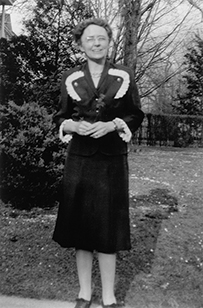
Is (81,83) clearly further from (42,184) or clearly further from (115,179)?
(42,184)

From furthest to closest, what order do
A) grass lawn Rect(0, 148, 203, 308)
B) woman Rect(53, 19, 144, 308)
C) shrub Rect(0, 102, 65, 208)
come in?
shrub Rect(0, 102, 65, 208) < grass lawn Rect(0, 148, 203, 308) < woman Rect(53, 19, 144, 308)

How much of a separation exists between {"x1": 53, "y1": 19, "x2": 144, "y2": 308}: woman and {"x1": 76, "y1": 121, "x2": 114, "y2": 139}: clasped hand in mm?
23

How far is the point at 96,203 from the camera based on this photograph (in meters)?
2.66

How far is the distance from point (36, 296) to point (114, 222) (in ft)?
3.06

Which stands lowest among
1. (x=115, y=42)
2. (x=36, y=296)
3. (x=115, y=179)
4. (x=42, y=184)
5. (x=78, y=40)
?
(x=36, y=296)

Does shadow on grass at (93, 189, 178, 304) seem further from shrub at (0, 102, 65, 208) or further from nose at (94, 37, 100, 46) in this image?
nose at (94, 37, 100, 46)

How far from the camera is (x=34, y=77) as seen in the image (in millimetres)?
6039

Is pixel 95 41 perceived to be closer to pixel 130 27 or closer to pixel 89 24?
pixel 89 24

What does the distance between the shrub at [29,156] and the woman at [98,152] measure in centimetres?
207

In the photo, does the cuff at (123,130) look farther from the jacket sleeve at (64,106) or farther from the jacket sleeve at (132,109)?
the jacket sleeve at (64,106)

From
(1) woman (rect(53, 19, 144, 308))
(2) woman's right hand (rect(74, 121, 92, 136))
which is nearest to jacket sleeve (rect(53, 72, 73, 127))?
(1) woman (rect(53, 19, 144, 308))

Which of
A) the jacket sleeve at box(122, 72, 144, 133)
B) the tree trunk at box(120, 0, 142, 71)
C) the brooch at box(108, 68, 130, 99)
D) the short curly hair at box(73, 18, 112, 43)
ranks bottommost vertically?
the jacket sleeve at box(122, 72, 144, 133)

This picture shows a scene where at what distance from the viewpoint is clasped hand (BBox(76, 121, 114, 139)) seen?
2.49 m

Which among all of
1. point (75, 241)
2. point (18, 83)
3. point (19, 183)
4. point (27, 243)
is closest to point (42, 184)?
point (19, 183)
